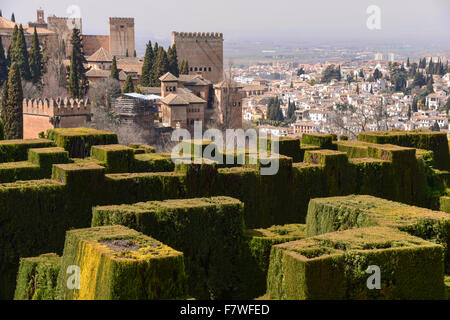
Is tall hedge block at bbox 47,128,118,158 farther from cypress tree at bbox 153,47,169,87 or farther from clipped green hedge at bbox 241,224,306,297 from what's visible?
cypress tree at bbox 153,47,169,87

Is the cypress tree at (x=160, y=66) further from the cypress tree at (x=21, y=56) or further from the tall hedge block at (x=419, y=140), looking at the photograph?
the tall hedge block at (x=419, y=140)

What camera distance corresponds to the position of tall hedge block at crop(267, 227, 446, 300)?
9188mm

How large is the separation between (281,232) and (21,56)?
144 feet

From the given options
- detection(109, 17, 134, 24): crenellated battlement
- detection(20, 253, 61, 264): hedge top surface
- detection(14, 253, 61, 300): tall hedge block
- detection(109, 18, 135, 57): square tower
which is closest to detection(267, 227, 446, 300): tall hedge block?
detection(14, 253, 61, 300): tall hedge block

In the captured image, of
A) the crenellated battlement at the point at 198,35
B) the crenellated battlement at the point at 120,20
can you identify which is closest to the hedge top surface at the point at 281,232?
the crenellated battlement at the point at 198,35

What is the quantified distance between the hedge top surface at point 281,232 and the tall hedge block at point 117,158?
356cm

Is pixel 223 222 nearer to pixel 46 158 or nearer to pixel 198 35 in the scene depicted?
pixel 46 158

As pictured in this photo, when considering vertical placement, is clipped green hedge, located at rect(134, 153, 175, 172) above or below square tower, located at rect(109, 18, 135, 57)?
below

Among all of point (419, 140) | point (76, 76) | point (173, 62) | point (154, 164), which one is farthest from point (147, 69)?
point (154, 164)

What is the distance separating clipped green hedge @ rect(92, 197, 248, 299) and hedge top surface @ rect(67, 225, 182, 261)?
1.85 meters

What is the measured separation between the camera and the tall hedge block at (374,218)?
39.1 feet

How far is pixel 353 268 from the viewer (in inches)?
376

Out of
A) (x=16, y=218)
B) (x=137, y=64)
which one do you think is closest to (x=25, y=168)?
(x=16, y=218)

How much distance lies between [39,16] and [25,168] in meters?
82.1
